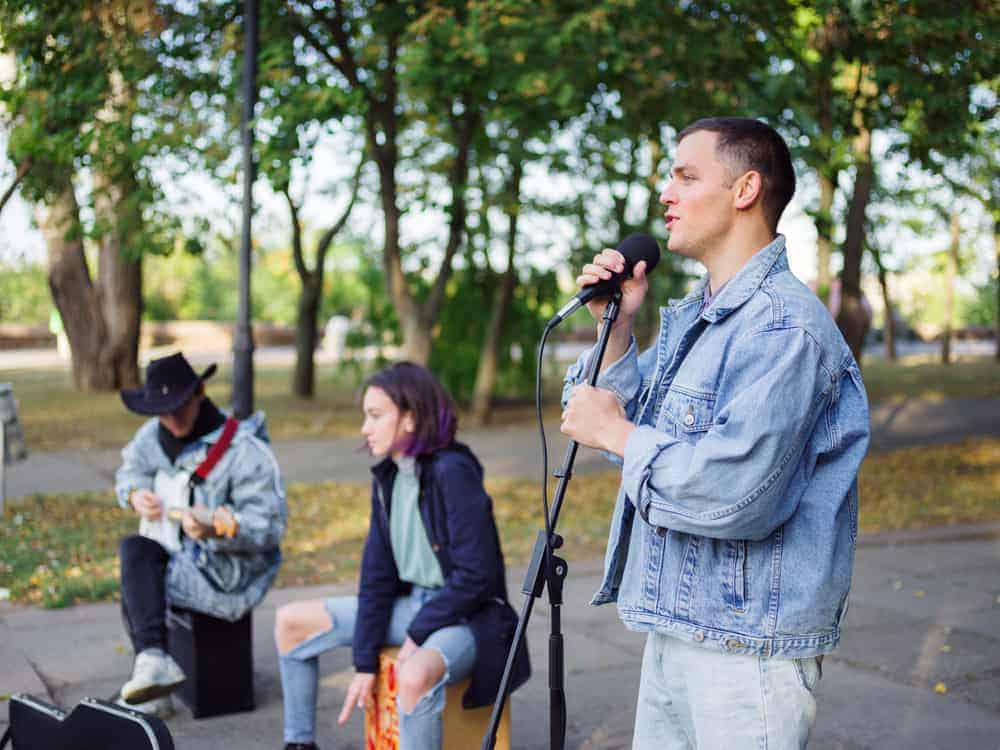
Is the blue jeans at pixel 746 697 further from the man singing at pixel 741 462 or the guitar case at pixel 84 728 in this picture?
the guitar case at pixel 84 728

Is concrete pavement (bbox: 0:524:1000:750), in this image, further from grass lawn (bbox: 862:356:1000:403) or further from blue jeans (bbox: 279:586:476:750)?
grass lawn (bbox: 862:356:1000:403)

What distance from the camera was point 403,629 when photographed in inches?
154

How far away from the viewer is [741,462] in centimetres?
213

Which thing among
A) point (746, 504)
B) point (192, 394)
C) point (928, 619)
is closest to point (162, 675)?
point (192, 394)

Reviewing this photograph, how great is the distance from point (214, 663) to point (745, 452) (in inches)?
125

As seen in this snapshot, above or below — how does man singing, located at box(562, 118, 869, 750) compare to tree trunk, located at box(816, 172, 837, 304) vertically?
below

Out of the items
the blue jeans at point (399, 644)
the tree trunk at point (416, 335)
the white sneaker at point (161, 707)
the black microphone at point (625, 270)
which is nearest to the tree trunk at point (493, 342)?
the tree trunk at point (416, 335)

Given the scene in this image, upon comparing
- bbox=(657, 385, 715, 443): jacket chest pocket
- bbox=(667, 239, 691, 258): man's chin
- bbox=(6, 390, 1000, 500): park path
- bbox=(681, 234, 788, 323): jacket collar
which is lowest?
bbox=(6, 390, 1000, 500): park path

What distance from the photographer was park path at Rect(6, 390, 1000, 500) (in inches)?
440

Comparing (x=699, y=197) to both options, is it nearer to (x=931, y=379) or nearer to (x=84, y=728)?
(x=84, y=728)

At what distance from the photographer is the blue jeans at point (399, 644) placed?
3.55m

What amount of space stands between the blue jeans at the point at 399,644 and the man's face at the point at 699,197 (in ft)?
5.64

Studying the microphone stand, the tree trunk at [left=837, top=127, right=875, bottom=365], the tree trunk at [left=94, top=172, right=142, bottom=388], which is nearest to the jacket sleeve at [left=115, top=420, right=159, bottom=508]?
the microphone stand

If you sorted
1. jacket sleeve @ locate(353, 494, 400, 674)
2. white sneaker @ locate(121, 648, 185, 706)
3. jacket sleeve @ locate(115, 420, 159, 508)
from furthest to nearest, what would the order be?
jacket sleeve @ locate(115, 420, 159, 508) → white sneaker @ locate(121, 648, 185, 706) → jacket sleeve @ locate(353, 494, 400, 674)
